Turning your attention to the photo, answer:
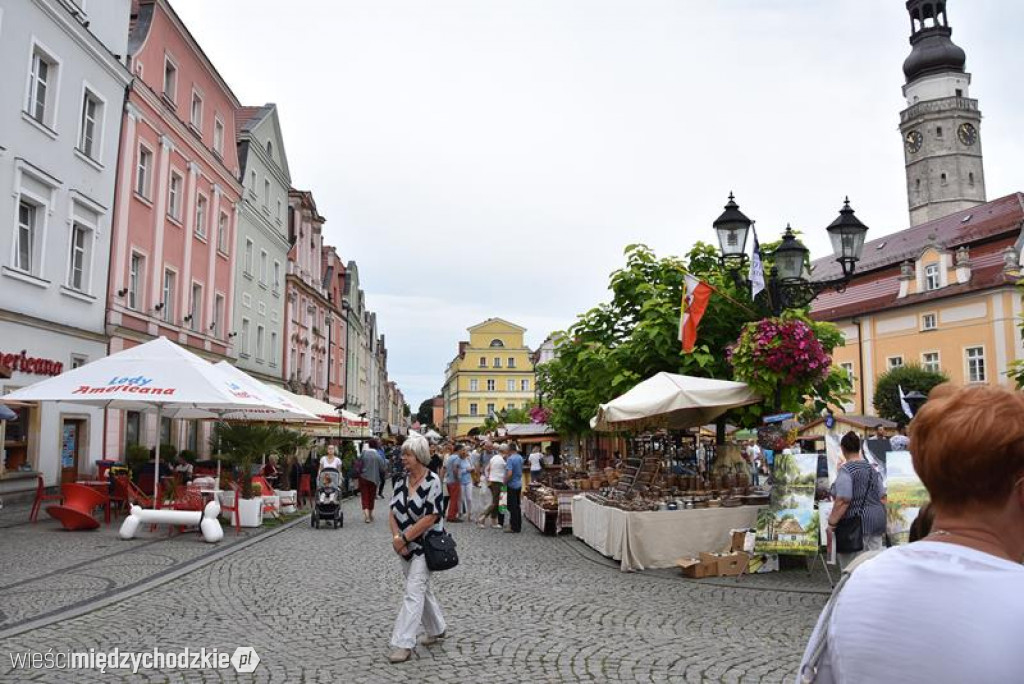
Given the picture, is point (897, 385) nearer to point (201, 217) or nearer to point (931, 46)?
point (201, 217)

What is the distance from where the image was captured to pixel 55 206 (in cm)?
1839

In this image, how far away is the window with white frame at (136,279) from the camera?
911 inches

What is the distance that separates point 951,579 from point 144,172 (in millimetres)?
25494

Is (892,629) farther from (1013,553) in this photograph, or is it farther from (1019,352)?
(1019,352)

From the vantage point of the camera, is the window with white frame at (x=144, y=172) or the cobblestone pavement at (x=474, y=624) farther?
the window with white frame at (x=144, y=172)

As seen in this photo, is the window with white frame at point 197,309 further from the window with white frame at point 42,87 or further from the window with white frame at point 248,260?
the window with white frame at point 42,87

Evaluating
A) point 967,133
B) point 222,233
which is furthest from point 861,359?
point 967,133

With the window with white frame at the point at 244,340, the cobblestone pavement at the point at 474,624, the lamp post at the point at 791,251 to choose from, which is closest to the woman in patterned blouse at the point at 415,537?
the cobblestone pavement at the point at 474,624

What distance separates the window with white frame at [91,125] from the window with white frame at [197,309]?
8.10 metres

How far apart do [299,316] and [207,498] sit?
1179 inches

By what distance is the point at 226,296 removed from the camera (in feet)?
102

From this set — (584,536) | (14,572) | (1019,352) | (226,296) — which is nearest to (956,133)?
(1019,352)

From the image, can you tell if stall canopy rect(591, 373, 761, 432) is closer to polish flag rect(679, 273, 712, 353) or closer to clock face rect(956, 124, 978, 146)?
polish flag rect(679, 273, 712, 353)

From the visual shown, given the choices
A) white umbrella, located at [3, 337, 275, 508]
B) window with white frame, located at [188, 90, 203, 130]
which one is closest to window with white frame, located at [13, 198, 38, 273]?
white umbrella, located at [3, 337, 275, 508]
